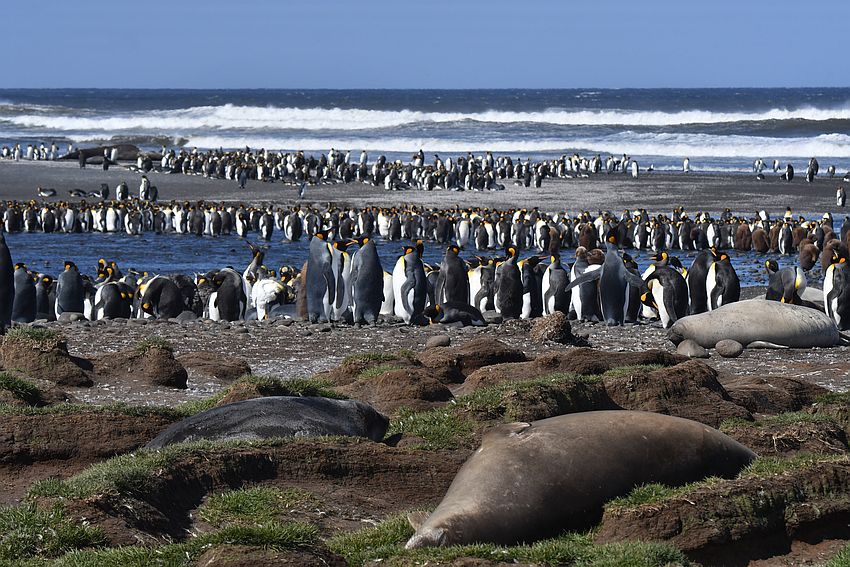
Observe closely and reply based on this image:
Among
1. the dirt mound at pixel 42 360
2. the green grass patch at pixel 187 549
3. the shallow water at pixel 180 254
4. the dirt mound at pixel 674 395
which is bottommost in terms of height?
the shallow water at pixel 180 254

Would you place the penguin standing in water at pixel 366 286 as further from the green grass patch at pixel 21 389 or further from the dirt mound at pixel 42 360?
the green grass patch at pixel 21 389

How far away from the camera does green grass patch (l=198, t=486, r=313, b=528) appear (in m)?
5.54

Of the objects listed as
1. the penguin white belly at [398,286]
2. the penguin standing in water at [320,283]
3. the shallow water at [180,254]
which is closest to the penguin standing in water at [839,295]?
the shallow water at [180,254]

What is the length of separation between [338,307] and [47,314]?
5804 mm

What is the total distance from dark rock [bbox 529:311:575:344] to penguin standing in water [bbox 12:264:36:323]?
893 cm

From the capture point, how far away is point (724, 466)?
5.85 meters

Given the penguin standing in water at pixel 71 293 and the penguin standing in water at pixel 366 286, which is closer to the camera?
the penguin standing in water at pixel 366 286

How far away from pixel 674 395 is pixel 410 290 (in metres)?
9.97

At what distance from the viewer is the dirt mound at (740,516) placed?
519 cm

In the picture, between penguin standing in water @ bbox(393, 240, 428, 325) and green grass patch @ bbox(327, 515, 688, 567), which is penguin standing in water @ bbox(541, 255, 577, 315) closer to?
penguin standing in water @ bbox(393, 240, 428, 325)

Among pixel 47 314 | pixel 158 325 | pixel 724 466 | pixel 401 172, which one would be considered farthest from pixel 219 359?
pixel 401 172

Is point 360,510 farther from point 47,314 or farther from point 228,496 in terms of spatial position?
point 47,314

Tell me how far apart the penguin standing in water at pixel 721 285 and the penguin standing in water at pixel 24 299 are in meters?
11.0

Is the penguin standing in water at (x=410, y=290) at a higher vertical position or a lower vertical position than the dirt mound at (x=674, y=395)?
lower
